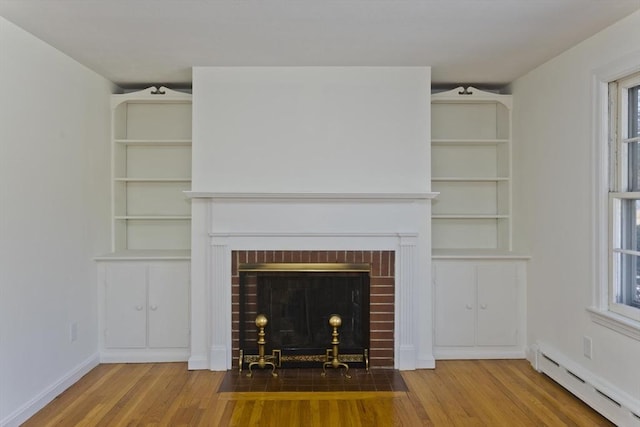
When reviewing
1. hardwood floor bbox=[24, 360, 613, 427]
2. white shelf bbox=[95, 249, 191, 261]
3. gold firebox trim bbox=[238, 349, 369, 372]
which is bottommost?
hardwood floor bbox=[24, 360, 613, 427]

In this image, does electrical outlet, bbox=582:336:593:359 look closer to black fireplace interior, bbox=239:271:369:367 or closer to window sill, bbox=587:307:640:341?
window sill, bbox=587:307:640:341

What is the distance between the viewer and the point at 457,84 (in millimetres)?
4062

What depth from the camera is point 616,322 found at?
2.69 meters

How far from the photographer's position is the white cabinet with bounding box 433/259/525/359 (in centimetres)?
379

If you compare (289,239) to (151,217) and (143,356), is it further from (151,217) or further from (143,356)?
(143,356)

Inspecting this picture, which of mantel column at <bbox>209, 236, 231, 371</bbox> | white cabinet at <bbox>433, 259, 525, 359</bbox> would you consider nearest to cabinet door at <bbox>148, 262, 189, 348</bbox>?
mantel column at <bbox>209, 236, 231, 371</bbox>

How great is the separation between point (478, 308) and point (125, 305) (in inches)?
115

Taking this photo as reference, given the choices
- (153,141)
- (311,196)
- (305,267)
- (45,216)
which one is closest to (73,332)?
(45,216)

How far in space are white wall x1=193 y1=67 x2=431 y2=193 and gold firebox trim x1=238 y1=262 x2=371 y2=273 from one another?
582 millimetres

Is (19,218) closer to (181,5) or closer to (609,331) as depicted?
(181,5)

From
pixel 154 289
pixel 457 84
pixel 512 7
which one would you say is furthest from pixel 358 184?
pixel 154 289

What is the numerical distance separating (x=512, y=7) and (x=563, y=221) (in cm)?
158

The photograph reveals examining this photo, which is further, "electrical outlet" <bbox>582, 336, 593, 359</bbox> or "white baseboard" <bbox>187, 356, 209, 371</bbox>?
"white baseboard" <bbox>187, 356, 209, 371</bbox>

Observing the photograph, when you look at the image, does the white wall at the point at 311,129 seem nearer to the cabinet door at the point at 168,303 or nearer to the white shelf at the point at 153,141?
the white shelf at the point at 153,141
